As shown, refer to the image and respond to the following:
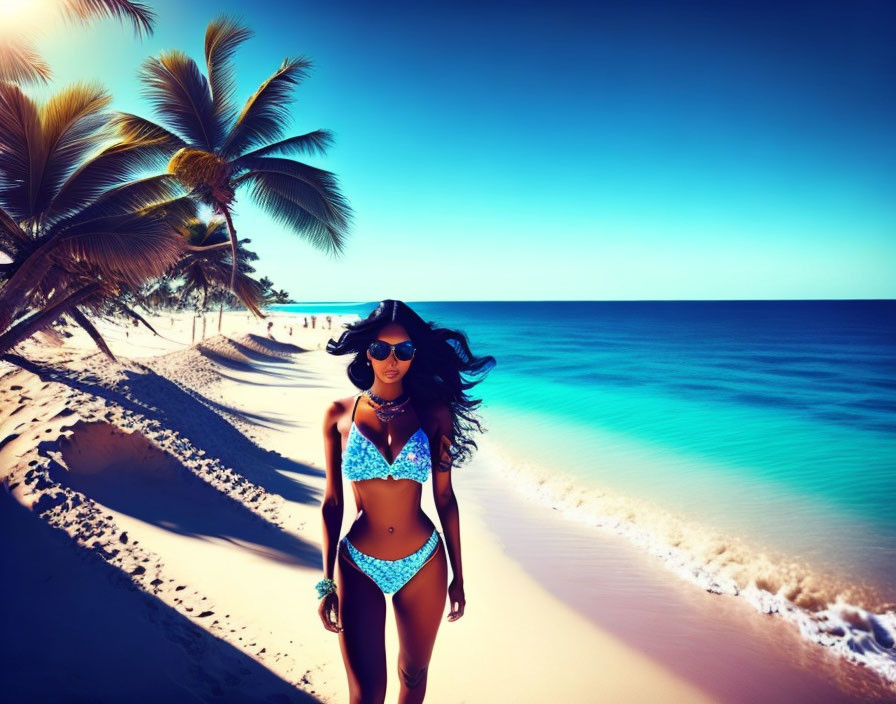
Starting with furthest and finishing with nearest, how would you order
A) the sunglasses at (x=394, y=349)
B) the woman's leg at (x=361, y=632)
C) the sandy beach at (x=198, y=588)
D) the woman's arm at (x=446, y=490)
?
the sandy beach at (x=198, y=588)
the woman's arm at (x=446, y=490)
the sunglasses at (x=394, y=349)
the woman's leg at (x=361, y=632)

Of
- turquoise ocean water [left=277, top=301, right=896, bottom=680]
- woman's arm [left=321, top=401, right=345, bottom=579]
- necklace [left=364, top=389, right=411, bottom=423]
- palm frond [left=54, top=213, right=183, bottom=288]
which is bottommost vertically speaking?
turquoise ocean water [left=277, top=301, right=896, bottom=680]

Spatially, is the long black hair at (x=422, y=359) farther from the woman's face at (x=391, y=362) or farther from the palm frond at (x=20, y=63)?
the palm frond at (x=20, y=63)

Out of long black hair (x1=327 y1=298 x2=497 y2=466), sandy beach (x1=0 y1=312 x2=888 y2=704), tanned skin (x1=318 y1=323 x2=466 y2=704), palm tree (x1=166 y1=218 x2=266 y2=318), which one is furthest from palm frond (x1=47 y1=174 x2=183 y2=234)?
palm tree (x1=166 y1=218 x2=266 y2=318)

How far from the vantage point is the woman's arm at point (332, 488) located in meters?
2.18

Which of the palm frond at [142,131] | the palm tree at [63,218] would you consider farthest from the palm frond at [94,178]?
the palm frond at [142,131]

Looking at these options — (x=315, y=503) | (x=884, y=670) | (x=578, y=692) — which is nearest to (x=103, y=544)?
(x=315, y=503)

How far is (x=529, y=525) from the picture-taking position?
6746 mm

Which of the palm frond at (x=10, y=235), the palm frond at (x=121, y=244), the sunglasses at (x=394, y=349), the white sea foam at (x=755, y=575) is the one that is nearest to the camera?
the sunglasses at (x=394, y=349)

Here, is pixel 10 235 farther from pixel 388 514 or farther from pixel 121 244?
pixel 388 514

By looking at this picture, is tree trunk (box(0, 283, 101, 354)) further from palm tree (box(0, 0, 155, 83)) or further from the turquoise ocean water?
the turquoise ocean water

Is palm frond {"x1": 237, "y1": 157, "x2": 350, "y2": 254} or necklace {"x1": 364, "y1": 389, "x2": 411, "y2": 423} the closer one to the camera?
necklace {"x1": 364, "y1": 389, "x2": 411, "y2": 423}

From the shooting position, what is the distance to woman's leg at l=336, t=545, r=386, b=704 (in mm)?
2014

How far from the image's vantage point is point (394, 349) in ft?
6.99

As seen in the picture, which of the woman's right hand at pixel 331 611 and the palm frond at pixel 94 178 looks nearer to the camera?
the woman's right hand at pixel 331 611
